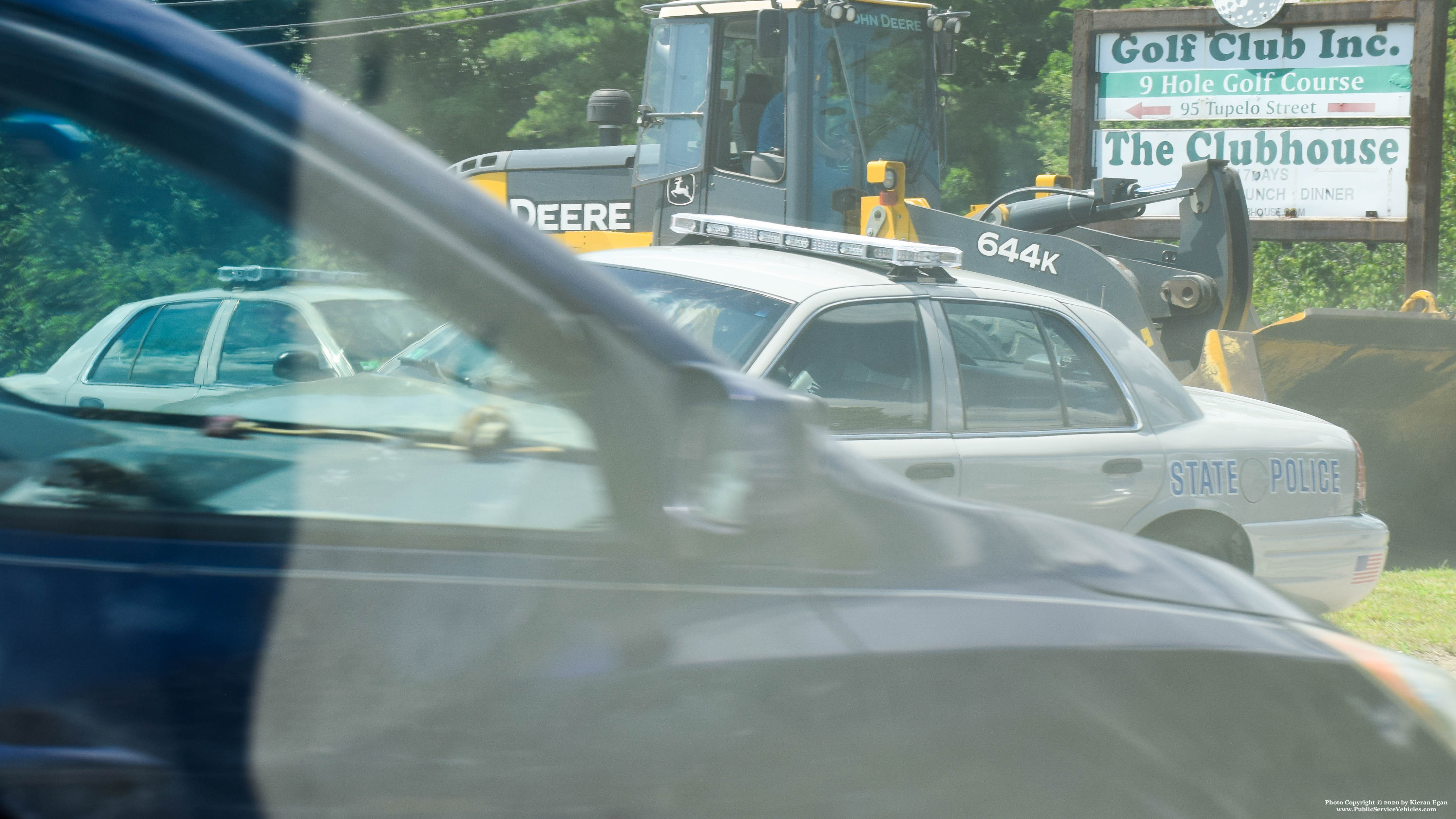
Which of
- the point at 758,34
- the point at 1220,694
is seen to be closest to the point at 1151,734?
the point at 1220,694

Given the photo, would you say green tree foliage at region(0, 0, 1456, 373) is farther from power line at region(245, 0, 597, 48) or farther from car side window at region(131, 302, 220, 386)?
car side window at region(131, 302, 220, 386)

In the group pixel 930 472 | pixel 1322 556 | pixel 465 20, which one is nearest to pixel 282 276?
pixel 930 472

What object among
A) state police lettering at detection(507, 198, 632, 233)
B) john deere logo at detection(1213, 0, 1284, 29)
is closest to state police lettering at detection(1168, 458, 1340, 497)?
state police lettering at detection(507, 198, 632, 233)

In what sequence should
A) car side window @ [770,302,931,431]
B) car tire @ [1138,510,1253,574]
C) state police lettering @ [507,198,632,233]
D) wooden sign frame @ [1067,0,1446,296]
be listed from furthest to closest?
wooden sign frame @ [1067,0,1446,296], state police lettering @ [507,198,632,233], car tire @ [1138,510,1253,574], car side window @ [770,302,931,431]

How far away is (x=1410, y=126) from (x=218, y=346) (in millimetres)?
11868

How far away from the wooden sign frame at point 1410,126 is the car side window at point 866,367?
651 centimetres

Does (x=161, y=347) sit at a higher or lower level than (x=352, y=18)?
lower

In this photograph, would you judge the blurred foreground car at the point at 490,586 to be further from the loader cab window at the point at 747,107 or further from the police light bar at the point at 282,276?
the loader cab window at the point at 747,107

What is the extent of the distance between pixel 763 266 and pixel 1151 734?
3.42m

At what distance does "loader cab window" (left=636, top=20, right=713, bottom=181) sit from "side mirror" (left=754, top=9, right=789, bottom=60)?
0.78m

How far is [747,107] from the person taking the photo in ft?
32.2

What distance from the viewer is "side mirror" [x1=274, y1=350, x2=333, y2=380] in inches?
68.1

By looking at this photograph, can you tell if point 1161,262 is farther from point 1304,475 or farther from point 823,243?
point 823,243

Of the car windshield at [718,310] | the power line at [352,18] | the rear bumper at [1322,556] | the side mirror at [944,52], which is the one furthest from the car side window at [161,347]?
the side mirror at [944,52]
